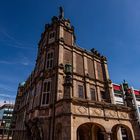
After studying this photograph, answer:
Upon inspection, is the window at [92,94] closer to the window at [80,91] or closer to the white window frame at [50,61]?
the window at [80,91]

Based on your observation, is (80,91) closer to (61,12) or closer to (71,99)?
(71,99)

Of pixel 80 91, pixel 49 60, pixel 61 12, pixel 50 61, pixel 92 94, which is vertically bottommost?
pixel 92 94

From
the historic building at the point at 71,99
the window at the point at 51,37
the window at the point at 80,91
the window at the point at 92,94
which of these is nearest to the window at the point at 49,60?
the historic building at the point at 71,99

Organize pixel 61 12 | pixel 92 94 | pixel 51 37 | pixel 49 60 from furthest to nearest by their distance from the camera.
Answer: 1. pixel 61 12
2. pixel 51 37
3. pixel 49 60
4. pixel 92 94

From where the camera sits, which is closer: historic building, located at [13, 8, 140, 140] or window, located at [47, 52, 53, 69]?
historic building, located at [13, 8, 140, 140]

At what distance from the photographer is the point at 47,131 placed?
1304cm

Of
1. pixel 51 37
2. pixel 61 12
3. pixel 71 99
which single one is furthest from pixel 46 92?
pixel 61 12

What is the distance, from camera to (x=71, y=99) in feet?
37.7

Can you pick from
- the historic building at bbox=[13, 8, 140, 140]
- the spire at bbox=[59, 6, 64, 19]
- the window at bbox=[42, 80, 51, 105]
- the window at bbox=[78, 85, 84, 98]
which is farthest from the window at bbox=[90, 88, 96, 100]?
the spire at bbox=[59, 6, 64, 19]

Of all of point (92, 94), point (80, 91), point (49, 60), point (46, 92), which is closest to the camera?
point (46, 92)

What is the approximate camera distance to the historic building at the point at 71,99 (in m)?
11.8

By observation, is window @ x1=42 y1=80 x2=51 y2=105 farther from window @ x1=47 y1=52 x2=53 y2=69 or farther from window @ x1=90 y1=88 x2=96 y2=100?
window @ x1=90 y1=88 x2=96 y2=100

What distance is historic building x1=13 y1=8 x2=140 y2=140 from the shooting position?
11.8 meters

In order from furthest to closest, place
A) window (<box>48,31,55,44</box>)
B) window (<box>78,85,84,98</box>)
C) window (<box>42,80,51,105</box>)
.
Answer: window (<box>48,31,55,44</box>) < window (<box>78,85,84,98</box>) < window (<box>42,80,51,105</box>)
